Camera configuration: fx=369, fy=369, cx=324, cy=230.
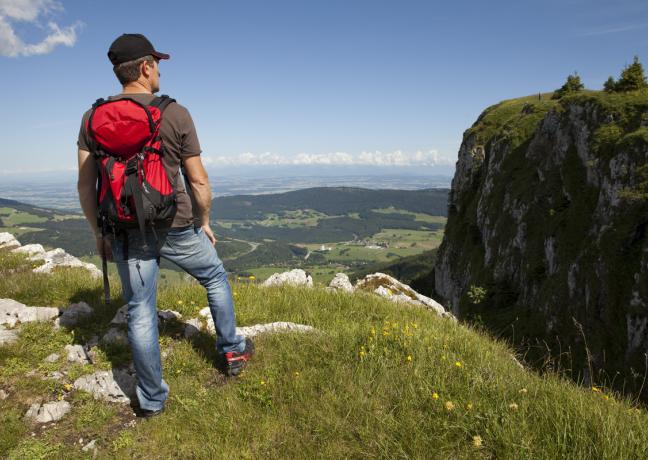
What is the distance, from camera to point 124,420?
4160 mm

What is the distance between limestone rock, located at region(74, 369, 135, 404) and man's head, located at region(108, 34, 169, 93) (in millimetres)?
3599

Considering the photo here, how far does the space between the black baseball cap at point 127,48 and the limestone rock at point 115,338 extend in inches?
153

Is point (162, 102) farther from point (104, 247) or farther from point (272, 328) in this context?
point (272, 328)

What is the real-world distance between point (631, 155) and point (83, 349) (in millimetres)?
39852

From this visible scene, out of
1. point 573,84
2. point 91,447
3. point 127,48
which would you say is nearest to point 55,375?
point 91,447

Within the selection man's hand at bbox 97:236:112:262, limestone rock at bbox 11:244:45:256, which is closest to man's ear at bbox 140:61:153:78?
man's hand at bbox 97:236:112:262

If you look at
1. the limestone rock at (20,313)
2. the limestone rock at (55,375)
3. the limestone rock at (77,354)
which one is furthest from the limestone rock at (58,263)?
the limestone rock at (55,375)

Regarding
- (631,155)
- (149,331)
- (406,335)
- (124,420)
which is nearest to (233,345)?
(149,331)

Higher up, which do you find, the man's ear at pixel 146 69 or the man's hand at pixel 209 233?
the man's ear at pixel 146 69

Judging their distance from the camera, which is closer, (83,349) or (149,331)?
(149,331)

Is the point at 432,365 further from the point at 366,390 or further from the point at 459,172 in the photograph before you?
the point at 459,172

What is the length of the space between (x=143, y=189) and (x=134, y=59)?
1372 mm

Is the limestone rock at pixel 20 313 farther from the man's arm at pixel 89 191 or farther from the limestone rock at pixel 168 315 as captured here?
the man's arm at pixel 89 191

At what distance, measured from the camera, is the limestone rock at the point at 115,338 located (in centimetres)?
550
